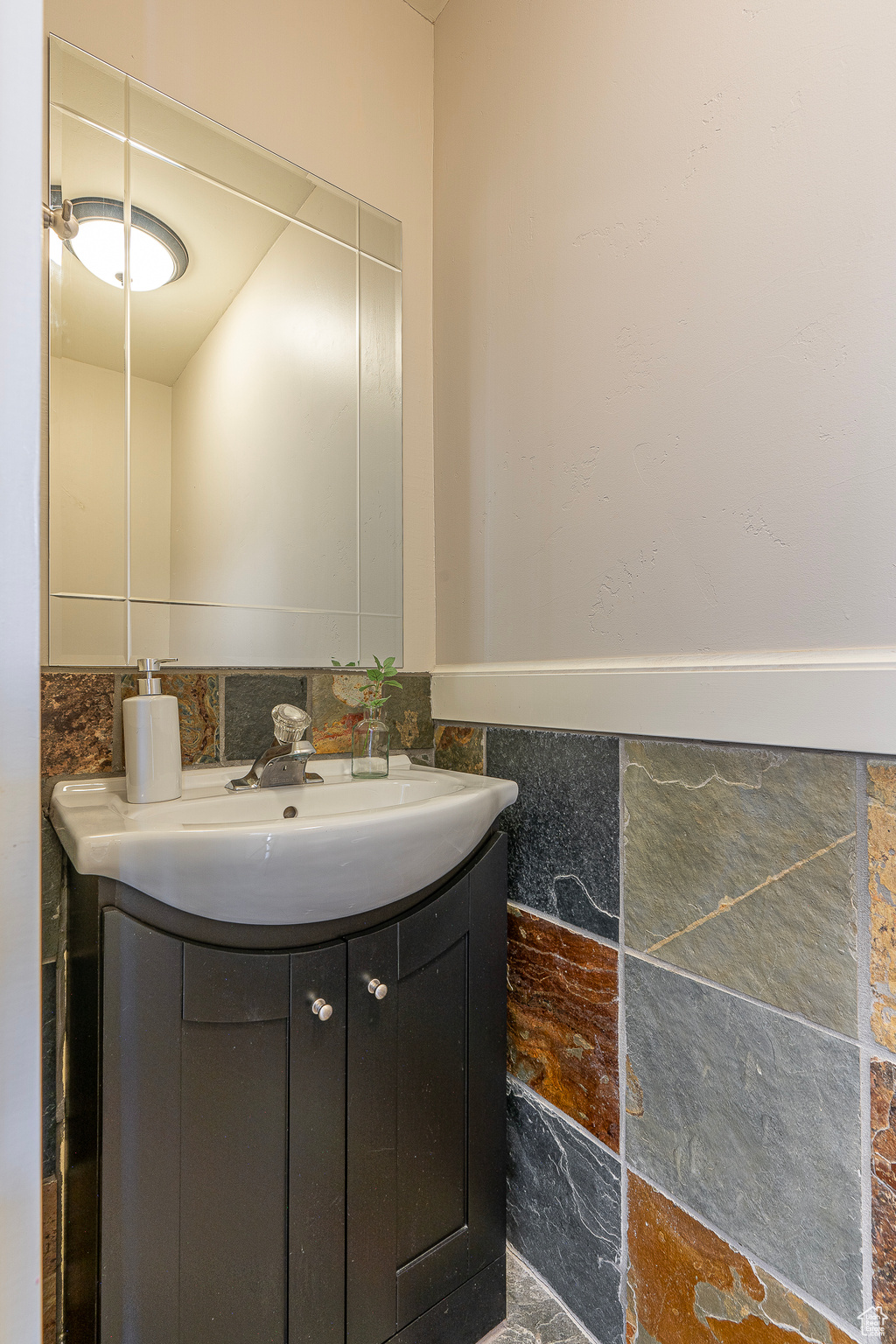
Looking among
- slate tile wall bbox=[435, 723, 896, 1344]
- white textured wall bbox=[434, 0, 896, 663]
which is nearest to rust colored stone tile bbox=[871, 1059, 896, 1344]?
slate tile wall bbox=[435, 723, 896, 1344]

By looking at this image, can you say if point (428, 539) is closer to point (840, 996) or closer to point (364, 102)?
point (364, 102)

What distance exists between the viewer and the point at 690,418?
0.81 metres

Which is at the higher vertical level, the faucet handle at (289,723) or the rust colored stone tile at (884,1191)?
the faucet handle at (289,723)

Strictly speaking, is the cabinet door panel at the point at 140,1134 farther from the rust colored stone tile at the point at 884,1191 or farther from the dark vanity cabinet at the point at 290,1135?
the rust colored stone tile at the point at 884,1191

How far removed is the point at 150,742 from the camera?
0.86 metres

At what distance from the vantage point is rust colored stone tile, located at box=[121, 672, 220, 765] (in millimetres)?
980

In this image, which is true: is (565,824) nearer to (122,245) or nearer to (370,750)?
(370,750)

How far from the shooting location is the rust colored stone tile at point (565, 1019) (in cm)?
89

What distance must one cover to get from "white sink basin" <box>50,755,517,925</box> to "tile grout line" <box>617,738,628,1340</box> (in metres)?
0.18

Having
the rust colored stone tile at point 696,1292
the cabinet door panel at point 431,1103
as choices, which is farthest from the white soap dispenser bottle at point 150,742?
the rust colored stone tile at point 696,1292

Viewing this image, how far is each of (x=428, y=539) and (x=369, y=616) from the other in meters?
0.23

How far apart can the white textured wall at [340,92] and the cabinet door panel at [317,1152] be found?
2.20ft

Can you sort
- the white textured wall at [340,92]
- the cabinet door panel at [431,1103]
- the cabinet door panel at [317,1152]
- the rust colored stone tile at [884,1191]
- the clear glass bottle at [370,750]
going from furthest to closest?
the clear glass bottle at [370,750], the white textured wall at [340,92], the cabinet door panel at [431,1103], the cabinet door panel at [317,1152], the rust colored stone tile at [884,1191]

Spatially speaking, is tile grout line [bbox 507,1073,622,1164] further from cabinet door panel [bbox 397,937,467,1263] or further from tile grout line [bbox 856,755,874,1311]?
tile grout line [bbox 856,755,874,1311]
